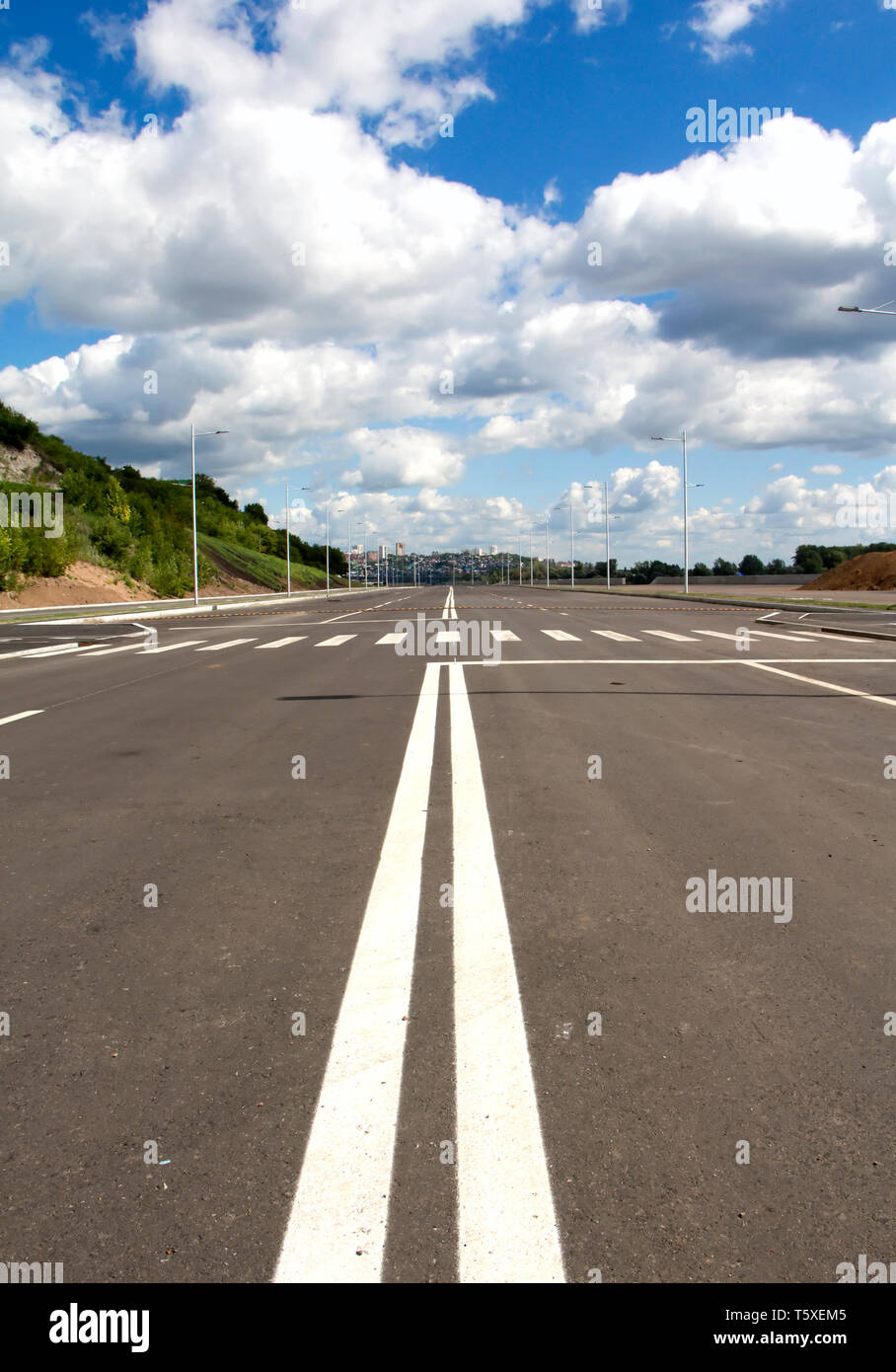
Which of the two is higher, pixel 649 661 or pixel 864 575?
pixel 864 575

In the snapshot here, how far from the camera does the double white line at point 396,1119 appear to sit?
2.40m

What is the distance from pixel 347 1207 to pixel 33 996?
1.89 metres

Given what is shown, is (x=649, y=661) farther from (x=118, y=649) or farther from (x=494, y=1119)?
(x=494, y=1119)

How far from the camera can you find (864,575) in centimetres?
6106

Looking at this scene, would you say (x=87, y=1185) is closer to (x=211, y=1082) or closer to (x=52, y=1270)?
(x=52, y=1270)

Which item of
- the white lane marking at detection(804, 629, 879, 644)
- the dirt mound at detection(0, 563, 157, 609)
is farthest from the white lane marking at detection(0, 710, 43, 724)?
the dirt mound at detection(0, 563, 157, 609)

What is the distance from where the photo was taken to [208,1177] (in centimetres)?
268

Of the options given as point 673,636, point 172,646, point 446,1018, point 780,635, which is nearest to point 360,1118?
point 446,1018

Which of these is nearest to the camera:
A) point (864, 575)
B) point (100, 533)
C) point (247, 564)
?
point (100, 533)

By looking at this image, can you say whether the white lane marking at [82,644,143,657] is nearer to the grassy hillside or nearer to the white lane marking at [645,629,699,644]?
the white lane marking at [645,629,699,644]

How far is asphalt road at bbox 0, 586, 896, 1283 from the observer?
2.49 metres

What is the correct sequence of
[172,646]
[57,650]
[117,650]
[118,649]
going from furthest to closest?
[172,646], [57,650], [118,649], [117,650]

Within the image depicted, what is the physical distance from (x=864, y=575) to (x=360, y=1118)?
6473 cm
